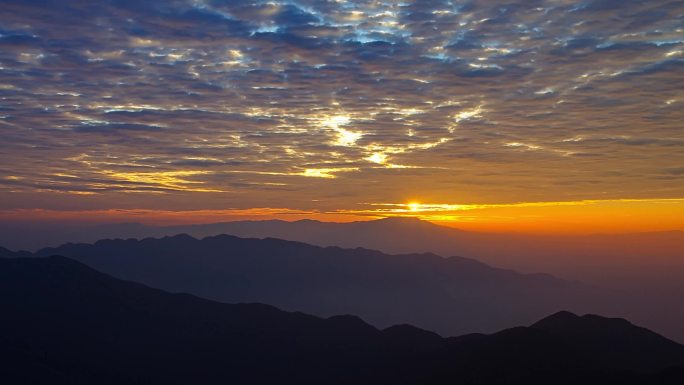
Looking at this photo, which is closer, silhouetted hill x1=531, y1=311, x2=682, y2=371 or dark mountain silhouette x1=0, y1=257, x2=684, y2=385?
dark mountain silhouette x1=0, y1=257, x2=684, y2=385

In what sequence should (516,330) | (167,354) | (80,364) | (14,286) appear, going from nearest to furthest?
1. (516,330)
2. (80,364)
3. (167,354)
4. (14,286)

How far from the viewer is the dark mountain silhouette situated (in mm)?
78062

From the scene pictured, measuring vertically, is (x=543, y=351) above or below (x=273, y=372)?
above

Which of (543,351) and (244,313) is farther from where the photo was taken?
(244,313)

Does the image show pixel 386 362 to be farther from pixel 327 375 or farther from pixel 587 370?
pixel 587 370

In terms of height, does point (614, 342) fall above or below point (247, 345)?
above

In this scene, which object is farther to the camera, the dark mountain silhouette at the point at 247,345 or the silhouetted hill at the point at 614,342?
the silhouetted hill at the point at 614,342

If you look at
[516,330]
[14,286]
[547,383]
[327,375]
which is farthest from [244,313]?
[547,383]

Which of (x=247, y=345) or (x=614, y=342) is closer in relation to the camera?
(x=614, y=342)

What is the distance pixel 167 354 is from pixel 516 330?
58.5m


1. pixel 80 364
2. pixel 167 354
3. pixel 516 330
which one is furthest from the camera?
pixel 167 354

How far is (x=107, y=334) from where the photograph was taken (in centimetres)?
10825

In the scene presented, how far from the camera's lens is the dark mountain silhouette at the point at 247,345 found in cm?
7806

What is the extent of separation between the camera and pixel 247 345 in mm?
108750
